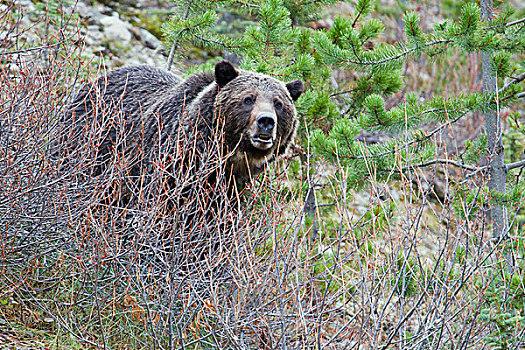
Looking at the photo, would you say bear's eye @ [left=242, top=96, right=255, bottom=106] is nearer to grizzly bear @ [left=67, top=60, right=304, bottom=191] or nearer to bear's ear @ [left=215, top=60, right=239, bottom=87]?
grizzly bear @ [left=67, top=60, right=304, bottom=191]

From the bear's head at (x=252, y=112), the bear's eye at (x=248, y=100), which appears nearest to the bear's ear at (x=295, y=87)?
the bear's head at (x=252, y=112)

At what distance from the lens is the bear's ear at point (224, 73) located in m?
5.30

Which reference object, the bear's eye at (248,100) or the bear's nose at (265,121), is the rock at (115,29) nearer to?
the bear's eye at (248,100)

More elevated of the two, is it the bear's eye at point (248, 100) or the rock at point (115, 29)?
the bear's eye at point (248, 100)

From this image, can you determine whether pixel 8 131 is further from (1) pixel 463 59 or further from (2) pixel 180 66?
(1) pixel 463 59

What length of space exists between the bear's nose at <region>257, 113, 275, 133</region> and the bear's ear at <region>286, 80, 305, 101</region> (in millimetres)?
698

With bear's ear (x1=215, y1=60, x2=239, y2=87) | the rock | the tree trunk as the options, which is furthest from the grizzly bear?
the rock

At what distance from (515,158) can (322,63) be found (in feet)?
11.3

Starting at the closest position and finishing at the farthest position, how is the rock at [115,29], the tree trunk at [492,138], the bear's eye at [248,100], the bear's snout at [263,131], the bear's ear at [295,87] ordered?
the bear's snout at [263,131] < the bear's eye at [248,100] < the bear's ear at [295,87] < the tree trunk at [492,138] < the rock at [115,29]

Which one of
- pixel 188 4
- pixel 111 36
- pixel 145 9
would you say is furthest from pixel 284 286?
pixel 145 9

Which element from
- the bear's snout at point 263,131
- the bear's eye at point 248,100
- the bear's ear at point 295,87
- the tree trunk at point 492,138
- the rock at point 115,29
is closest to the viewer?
the bear's snout at point 263,131

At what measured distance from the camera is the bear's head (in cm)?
503

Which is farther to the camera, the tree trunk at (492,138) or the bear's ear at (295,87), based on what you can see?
the tree trunk at (492,138)

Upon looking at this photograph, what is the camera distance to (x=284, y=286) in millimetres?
3777
